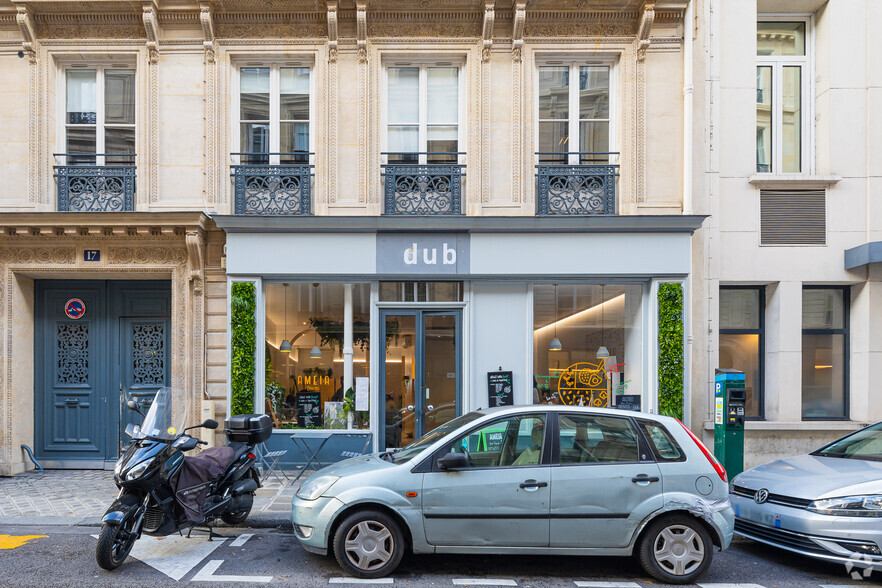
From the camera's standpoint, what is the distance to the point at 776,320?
9508 mm

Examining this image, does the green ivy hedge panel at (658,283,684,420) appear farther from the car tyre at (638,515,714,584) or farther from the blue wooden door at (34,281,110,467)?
the blue wooden door at (34,281,110,467)

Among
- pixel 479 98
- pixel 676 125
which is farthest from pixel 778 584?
pixel 479 98

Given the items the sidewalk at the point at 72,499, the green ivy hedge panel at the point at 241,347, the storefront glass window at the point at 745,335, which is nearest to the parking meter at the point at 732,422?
the storefront glass window at the point at 745,335

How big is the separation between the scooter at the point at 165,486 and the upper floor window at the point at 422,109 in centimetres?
544

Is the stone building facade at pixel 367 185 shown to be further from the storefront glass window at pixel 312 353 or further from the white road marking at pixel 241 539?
the white road marking at pixel 241 539

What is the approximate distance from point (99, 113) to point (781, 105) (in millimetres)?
11186

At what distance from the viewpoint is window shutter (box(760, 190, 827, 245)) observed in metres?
9.47

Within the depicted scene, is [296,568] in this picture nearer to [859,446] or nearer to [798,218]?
[859,446]

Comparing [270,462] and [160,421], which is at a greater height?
[160,421]

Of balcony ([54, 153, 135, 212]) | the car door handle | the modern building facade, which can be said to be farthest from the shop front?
the car door handle

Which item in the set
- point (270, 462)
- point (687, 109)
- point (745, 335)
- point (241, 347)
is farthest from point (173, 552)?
point (687, 109)

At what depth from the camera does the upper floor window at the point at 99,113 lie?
378 inches

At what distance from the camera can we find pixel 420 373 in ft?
30.9

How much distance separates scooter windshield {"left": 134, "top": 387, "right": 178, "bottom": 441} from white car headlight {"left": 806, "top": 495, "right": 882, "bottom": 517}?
19.5 feet
